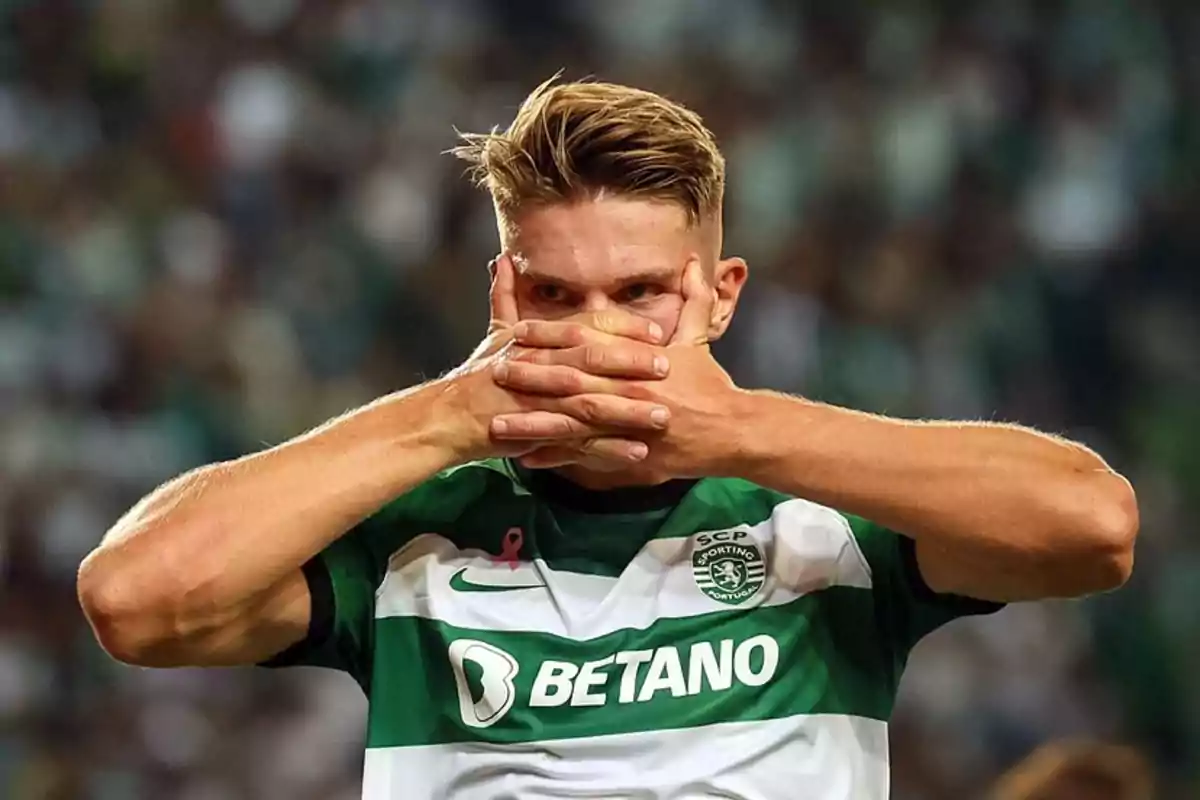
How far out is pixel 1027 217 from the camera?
5.82m

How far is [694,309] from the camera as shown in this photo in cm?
200

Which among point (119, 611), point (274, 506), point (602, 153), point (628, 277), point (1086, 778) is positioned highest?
point (602, 153)

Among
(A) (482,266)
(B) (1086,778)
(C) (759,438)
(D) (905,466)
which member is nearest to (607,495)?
(C) (759,438)

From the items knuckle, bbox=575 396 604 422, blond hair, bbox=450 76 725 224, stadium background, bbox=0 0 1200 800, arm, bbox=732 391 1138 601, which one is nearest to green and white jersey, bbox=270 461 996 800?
arm, bbox=732 391 1138 601

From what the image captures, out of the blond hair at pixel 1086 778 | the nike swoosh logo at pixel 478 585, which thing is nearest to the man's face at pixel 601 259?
the nike swoosh logo at pixel 478 585

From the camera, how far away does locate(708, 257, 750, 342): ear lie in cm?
213

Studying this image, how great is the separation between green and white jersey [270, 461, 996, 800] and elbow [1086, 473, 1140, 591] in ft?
0.50

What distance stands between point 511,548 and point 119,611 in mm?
472

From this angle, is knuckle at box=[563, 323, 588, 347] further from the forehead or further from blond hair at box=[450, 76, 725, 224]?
blond hair at box=[450, 76, 725, 224]

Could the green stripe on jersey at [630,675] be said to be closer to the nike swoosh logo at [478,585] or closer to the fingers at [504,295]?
the nike swoosh logo at [478,585]

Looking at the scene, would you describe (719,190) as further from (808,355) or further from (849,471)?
(808,355)

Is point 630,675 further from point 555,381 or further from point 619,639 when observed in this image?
point 555,381

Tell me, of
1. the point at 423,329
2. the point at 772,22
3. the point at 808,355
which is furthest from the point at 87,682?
the point at 772,22

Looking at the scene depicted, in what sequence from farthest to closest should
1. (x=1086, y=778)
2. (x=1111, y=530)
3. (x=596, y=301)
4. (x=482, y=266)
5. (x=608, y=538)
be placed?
(x=482, y=266) < (x=1086, y=778) < (x=608, y=538) < (x=596, y=301) < (x=1111, y=530)
